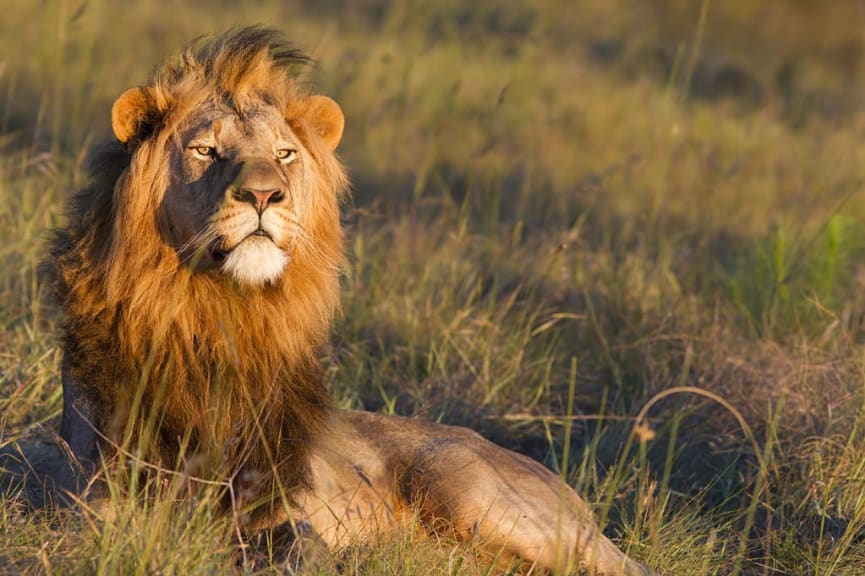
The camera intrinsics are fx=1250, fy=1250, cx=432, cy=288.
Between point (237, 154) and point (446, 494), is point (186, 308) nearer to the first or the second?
point (237, 154)

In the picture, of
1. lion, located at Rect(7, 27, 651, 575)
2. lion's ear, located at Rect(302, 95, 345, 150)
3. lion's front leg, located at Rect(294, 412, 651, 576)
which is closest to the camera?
lion, located at Rect(7, 27, 651, 575)

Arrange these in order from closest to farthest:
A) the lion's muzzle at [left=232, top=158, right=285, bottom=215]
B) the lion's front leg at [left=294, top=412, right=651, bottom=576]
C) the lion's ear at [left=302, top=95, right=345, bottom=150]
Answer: the lion's muzzle at [left=232, top=158, right=285, bottom=215], the lion's front leg at [left=294, top=412, right=651, bottom=576], the lion's ear at [left=302, top=95, right=345, bottom=150]

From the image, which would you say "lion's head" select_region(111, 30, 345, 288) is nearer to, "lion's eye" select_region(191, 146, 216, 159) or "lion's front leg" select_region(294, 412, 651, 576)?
"lion's eye" select_region(191, 146, 216, 159)

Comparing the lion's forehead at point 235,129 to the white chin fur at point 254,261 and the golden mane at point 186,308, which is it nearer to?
the golden mane at point 186,308

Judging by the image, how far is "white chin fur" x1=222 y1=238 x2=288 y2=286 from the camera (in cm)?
334

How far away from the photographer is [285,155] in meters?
3.67

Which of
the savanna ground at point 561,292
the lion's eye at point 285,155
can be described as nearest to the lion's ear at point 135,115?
the lion's eye at point 285,155

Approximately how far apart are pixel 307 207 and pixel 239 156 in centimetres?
28

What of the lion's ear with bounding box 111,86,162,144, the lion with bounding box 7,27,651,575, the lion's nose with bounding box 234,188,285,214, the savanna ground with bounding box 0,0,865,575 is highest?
the lion's ear with bounding box 111,86,162,144

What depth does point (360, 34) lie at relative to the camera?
38.2 feet

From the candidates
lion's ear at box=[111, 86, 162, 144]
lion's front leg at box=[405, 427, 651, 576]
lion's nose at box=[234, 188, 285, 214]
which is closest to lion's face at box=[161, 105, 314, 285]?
lion's nose at box=[234, 188, 285, 214]

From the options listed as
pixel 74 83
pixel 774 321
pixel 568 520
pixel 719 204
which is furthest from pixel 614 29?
pixel 568 520

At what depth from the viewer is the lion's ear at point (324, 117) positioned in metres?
3.92

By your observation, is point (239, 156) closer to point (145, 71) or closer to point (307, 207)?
point (307, 207)
